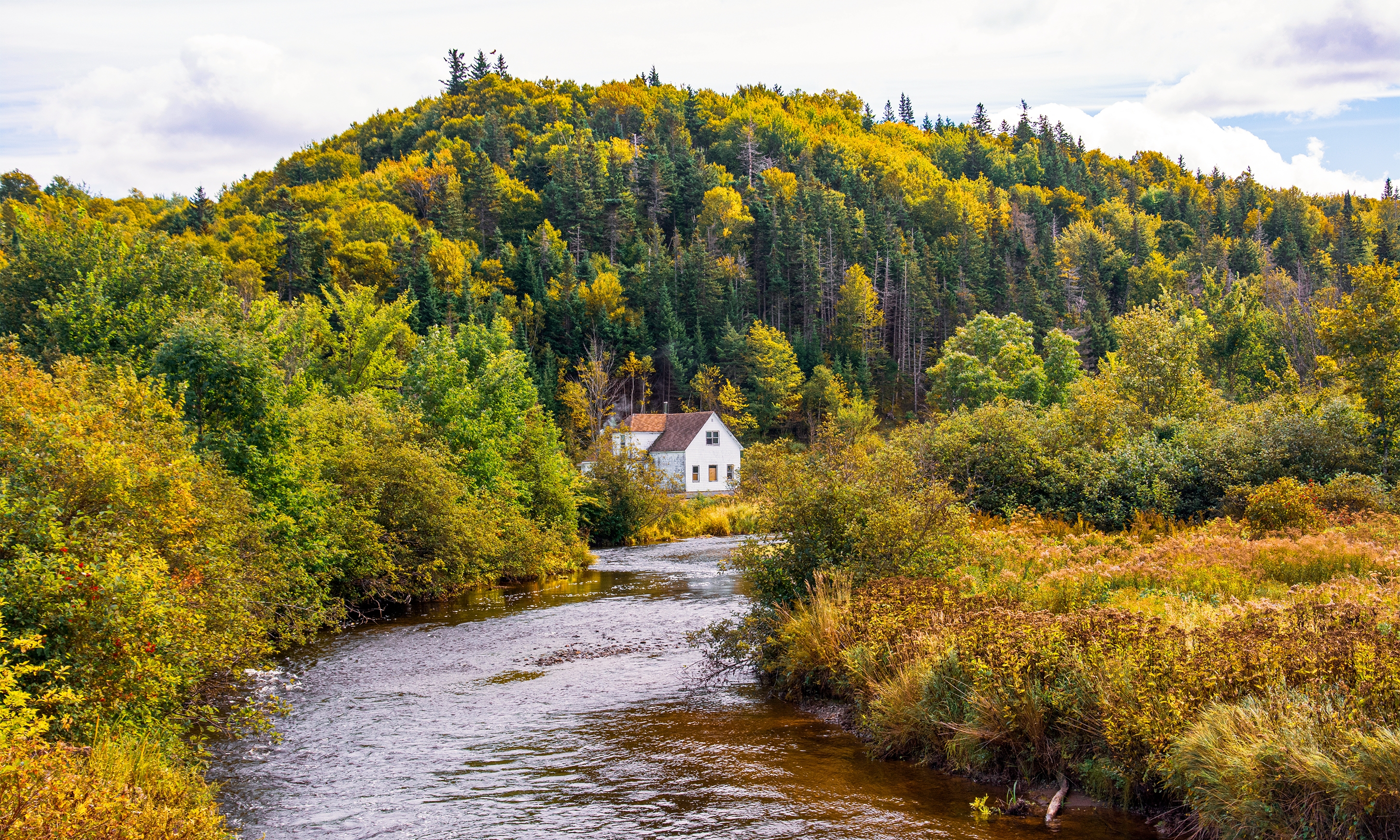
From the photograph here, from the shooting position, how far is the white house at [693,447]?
76062mm

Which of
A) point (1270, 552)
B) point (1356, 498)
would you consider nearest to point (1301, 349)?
point (1356, 498)

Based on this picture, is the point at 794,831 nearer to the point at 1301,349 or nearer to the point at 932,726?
the point at 932,726

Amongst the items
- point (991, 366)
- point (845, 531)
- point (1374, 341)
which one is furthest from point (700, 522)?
point (845, 531)

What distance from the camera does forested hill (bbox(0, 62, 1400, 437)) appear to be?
90.2m

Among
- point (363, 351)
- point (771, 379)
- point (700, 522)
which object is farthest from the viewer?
point (771, 379)

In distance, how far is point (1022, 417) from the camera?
2845cm

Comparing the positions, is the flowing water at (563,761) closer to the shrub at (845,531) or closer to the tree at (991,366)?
the shrub at (845,531)

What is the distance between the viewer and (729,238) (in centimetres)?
11944

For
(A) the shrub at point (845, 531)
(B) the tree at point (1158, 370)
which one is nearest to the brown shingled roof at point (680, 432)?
(B) the tree at point (1158, 370)

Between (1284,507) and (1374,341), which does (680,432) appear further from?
(1284,507)

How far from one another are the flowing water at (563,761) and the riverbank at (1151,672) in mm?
626

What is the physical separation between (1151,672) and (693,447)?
222 feet

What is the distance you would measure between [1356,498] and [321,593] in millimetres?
25461

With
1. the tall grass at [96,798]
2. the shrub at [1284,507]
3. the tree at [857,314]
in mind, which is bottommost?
the tall grass at [96,798]
